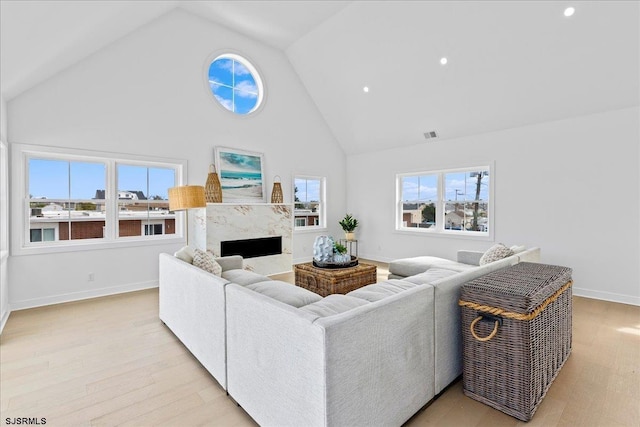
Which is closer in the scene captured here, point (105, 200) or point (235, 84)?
point (105, 200)

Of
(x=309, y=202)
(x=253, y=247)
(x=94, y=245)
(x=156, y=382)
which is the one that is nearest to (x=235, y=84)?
(x=309, y=202)

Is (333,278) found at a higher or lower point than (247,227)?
lower

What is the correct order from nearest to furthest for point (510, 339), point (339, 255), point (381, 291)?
point (510, 339) → point (381, 291) → point (339, 255)

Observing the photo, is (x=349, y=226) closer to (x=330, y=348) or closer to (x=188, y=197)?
(x=188, y=197)

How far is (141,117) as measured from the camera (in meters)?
Answer: 4.66

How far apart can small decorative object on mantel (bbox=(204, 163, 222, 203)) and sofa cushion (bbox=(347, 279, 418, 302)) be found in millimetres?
3642

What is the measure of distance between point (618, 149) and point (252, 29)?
593 centimetres

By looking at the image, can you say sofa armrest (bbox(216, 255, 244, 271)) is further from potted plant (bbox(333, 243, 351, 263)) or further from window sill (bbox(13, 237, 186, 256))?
window sill (bbox(13, 237, 186, 256))

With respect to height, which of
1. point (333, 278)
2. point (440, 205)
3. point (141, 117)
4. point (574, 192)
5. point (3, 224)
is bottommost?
point (333, 278)

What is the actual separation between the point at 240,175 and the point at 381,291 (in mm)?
4253

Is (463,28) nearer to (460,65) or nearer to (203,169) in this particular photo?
(460,65)

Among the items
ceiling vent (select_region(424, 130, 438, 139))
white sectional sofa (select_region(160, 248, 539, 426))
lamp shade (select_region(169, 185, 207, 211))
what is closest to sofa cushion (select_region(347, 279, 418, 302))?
white sectional sofa (select_region(160, 248, 539, 426))

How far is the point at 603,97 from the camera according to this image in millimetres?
4086

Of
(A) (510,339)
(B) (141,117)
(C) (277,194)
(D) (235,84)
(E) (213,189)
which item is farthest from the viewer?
(C) (277,194)
